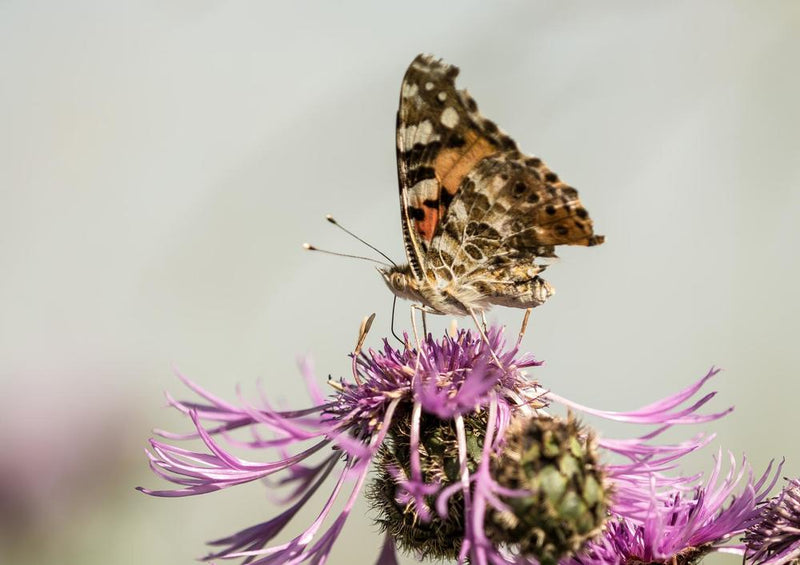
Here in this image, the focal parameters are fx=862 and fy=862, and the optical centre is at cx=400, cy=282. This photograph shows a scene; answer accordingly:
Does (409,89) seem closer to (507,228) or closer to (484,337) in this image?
(507,228)

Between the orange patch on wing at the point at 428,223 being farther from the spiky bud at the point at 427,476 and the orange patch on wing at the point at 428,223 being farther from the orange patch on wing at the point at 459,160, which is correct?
the spiky bud at the point at 427,476

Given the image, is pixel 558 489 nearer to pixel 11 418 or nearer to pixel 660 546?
pixel 660 546

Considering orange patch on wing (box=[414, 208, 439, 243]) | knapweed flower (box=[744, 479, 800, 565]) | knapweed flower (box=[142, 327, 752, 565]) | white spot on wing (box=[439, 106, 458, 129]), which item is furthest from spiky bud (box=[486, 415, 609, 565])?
white spot on wing (box=[439, 106, 458, 129])

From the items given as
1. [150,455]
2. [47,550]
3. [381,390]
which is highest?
[381,390]

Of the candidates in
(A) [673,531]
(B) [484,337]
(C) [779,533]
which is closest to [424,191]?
(B) [484,337]

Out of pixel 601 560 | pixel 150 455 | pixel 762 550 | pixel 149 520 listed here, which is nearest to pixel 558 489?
pixel 601 560
